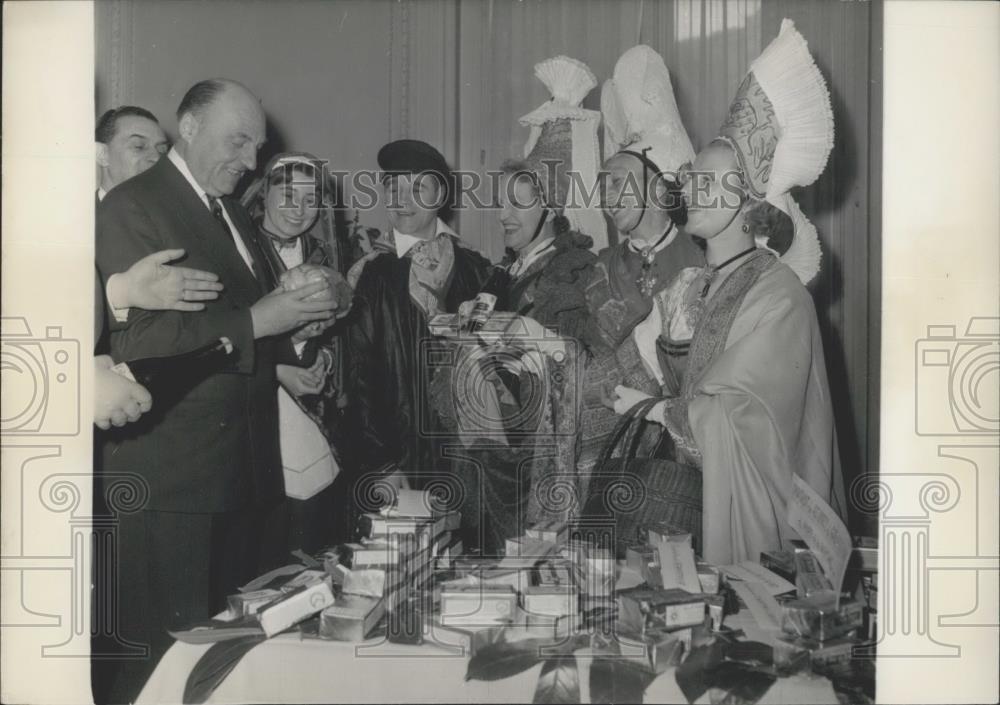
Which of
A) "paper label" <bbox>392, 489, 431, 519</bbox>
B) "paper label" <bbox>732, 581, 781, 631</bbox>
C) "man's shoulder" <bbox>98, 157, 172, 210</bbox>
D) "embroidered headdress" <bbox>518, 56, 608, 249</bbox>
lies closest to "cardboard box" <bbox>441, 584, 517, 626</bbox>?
"paper label" <bbox>392, 489, 431, 519</bbox>

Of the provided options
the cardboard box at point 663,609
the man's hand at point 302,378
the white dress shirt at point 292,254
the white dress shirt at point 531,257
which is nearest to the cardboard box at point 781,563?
the cardboard box at point 663,609

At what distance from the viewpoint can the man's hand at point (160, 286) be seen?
219 centimetres

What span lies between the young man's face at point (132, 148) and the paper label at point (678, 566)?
1588 millimetres

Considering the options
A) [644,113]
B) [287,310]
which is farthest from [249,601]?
[644,113]

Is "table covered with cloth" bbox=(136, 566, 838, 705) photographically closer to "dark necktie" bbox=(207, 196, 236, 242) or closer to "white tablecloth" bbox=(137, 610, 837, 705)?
"white tablecloth" bbox=(137, 610, 837, 705)

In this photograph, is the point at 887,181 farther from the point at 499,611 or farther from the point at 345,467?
the point at 345,467

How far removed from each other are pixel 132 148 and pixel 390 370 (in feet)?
2.88

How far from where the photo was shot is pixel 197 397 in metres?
2.26

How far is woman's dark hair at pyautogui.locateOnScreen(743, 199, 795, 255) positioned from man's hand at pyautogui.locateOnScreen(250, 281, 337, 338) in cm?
113

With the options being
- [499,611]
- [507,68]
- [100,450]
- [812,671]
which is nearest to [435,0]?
[507,68]

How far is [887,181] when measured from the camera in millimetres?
2227

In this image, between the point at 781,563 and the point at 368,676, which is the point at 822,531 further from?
the point at 368,676

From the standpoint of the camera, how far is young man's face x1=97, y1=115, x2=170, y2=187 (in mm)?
2275

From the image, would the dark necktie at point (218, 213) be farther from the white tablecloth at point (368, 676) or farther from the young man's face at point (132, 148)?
→ the white tablecloth at point (368, 676)
